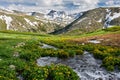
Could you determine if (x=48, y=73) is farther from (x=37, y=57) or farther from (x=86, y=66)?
(x=37, y=57)

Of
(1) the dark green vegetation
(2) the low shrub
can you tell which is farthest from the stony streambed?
(2) the low shrub

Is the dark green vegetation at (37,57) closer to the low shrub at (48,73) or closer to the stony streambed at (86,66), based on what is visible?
the low shrub at (48,73)

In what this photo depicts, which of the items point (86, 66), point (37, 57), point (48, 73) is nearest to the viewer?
point (48, 73)

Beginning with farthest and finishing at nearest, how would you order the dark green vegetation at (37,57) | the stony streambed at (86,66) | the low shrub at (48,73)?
the stony streambed at (86,66) → the dark green vegetation at (37,57) → the low shrub at (48,73)

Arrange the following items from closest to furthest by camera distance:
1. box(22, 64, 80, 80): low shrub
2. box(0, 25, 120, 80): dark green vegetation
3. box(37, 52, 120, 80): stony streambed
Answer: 1. box(22, 64, 80, 80): low shrub
2. box(0, 25, 120, 80): dark green vegetation
3. box(37, 52, 120, 80): stony streambed

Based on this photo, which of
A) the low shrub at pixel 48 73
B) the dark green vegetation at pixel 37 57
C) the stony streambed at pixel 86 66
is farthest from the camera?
the stony streambed at pixel 86 66

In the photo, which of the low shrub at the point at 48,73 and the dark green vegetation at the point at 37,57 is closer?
the low shrub at the point at 48,73

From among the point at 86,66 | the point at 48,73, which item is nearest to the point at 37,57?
the point at 86,66

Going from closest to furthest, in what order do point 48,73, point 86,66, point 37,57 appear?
point 48,73
point 86,66
point 37,57

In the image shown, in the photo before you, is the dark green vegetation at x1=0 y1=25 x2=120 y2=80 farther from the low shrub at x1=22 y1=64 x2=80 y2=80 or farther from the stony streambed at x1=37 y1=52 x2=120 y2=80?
the stony streambed at x1=37 y1=52 x2=120 y2=80

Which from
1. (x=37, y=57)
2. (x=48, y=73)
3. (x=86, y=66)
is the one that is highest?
(x=37, y=57)

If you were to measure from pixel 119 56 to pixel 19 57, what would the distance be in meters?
10.6

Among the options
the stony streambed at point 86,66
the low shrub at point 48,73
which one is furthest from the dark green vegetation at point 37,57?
the stony streambed at point 86,66

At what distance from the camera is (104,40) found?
124 feet
